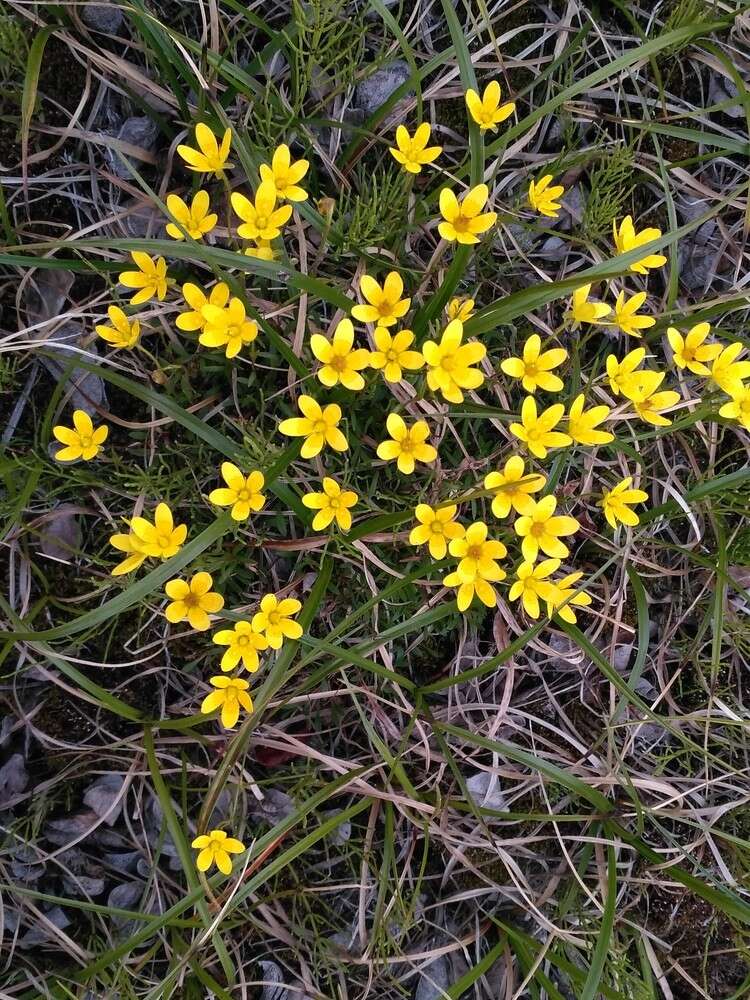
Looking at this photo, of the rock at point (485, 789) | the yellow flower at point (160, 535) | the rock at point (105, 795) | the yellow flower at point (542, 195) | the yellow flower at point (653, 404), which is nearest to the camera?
the yellow flower at point (160, 535)

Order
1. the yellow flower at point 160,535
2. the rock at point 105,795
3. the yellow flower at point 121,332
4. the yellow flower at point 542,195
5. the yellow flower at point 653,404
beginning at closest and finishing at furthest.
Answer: the yellow flower at point 160,535, the yellow flower at point 121,332, the yellow flower at point 653,404, the yellow flower at point 542,195, the rock at point 105,795

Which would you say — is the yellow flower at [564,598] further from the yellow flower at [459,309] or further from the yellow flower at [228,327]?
the yellow flower at [228,327]

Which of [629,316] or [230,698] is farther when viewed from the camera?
[629,316]

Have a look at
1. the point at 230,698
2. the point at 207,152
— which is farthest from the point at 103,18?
the point at 230,698

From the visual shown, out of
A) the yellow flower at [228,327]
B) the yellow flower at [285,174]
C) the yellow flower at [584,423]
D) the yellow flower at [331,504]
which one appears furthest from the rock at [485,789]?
the yellow flower at [285,174]

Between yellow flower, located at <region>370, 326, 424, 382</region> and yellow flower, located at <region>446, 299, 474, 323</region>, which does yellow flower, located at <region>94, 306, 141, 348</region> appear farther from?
yellow flower, located at <region>446, 299, 474, 323</region>

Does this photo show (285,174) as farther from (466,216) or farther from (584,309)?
(584,309)

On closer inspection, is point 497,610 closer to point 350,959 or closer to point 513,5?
point 350,959
